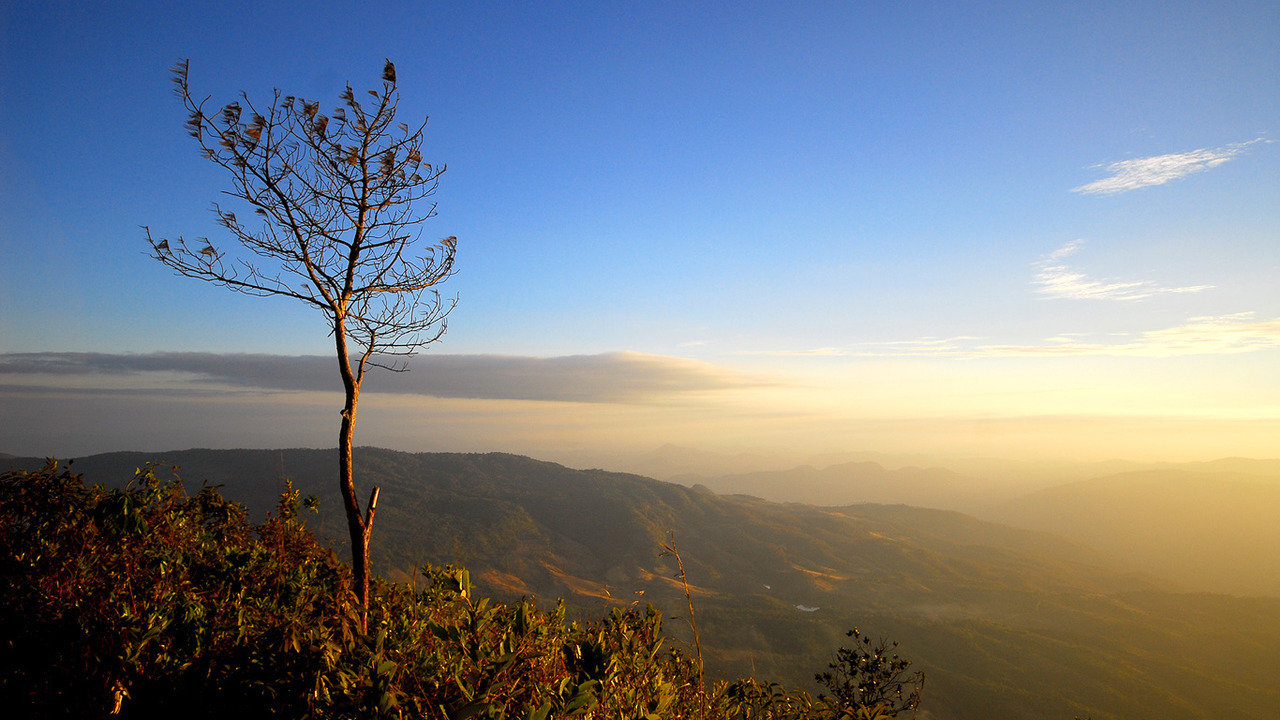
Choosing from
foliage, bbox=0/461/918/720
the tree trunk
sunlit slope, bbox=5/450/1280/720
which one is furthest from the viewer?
sunlit slope, bbox=5/450/1280/720

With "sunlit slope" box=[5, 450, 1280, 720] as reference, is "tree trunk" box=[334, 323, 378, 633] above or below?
above

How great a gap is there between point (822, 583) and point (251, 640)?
130 m

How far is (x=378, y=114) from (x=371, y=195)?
2.89 feet

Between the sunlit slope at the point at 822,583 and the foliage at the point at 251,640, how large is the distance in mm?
35547

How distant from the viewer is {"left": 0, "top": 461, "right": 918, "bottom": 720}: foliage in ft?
8.98

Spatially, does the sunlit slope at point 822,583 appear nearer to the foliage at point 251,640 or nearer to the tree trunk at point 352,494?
the foliage at point 251,640

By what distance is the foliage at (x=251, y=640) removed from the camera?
274cm

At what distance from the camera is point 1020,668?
A: 67312mm

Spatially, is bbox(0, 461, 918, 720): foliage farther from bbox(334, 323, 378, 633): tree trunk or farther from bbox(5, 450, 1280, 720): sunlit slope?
bbox(5, 450, 1280, 720): sunlit slope

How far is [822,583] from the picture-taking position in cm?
11750

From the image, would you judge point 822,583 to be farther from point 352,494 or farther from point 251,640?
point 251,640

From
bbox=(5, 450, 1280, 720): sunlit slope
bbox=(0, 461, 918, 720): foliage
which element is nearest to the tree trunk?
bbox=(0, 461, 918, 720): foliage

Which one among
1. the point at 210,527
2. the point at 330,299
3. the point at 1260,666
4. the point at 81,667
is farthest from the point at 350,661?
the point at 1260,666

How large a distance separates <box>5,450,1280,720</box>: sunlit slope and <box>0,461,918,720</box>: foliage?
3555 cm
